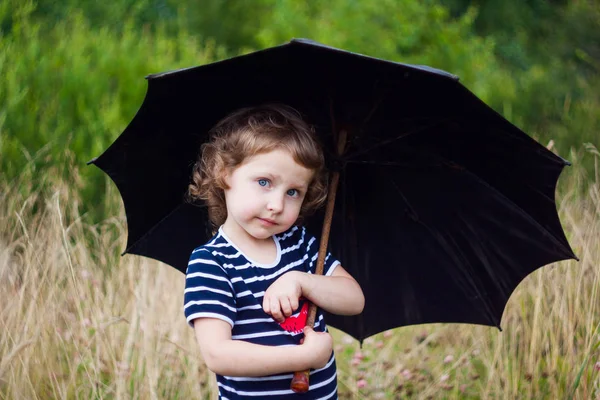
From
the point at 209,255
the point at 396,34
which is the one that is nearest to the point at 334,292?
the point at 209,255

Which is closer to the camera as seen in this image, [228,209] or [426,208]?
[228,209]

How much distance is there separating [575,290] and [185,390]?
2.15 meters

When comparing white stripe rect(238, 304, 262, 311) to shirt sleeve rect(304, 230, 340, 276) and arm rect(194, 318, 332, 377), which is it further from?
shirt sleeve rect(304, 230, 340, 276)

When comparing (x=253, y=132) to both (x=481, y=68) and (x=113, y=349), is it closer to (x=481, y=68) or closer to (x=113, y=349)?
(x=113, y=349)

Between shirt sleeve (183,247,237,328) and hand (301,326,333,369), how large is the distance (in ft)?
0.73

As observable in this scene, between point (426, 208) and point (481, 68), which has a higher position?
point (481, 68)

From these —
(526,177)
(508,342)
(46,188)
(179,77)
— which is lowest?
(508,342)

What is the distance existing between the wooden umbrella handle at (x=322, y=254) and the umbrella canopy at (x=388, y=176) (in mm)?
33

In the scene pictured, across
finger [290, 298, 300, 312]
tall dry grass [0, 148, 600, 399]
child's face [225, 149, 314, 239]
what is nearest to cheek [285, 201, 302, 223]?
child's face [225, 149, 314, 239]

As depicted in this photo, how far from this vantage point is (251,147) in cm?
Result: 229

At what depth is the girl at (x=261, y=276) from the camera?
7.07 ft

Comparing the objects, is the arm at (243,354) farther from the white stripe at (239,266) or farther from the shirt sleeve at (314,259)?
the shirt sleeve at (314,259)

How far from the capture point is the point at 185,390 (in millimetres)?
3949

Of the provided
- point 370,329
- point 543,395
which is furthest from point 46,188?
point 543,395
